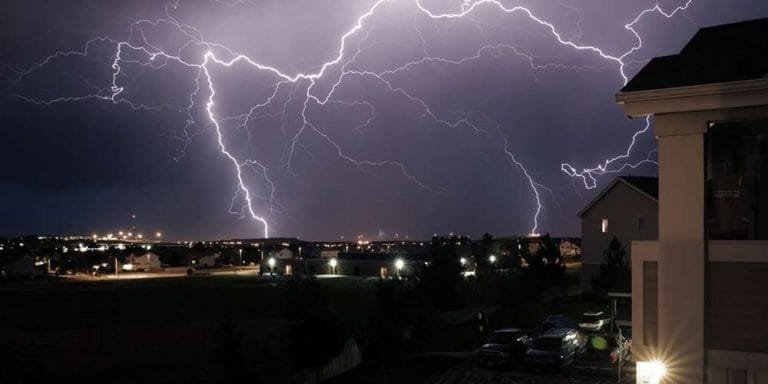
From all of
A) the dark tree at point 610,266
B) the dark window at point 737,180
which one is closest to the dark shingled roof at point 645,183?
the dark tree at point 610,266

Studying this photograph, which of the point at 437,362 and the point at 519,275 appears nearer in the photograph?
the point at 437,362

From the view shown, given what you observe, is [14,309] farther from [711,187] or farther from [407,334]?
[711,187]

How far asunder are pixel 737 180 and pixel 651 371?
1711 millimetres

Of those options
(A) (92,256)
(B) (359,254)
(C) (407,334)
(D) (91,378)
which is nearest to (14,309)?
(D) (91,378)

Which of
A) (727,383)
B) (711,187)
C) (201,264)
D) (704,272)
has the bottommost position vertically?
(201,264)

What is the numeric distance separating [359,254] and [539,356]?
5125 centimetres

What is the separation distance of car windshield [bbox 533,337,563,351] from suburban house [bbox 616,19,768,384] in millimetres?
12491

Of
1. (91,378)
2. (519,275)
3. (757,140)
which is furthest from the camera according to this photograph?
(519,275)

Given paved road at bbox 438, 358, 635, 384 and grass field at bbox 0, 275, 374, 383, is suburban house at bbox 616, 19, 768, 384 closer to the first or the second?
grass field at bbox 0, 275, 374, 383

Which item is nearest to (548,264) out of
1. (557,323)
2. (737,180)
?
(557,323)

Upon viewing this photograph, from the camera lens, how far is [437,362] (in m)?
18.6

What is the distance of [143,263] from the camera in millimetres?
91625

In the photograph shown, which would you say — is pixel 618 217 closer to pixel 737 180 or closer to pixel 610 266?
pixel 610 266

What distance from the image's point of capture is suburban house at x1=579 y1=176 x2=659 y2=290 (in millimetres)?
32406
